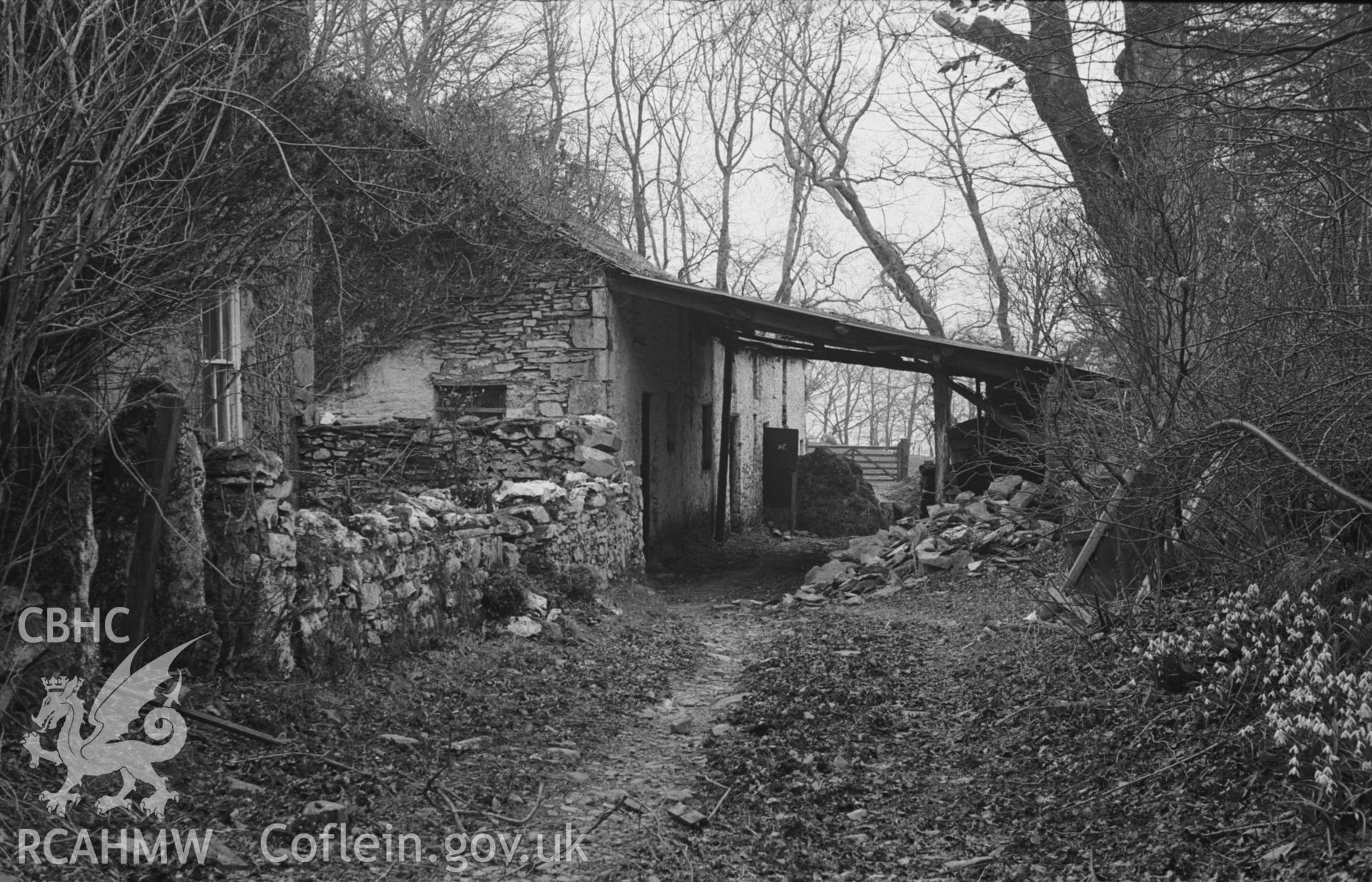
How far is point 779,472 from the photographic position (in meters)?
21.9

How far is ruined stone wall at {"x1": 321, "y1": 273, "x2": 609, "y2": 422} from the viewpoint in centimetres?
1316

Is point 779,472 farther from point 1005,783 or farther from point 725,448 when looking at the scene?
point 1005,783

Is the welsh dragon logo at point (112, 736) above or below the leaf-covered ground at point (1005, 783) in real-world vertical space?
above

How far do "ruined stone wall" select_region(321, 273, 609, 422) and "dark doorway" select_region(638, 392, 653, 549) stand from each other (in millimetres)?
1708

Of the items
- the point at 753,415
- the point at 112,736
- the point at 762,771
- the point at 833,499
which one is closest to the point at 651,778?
the point at 762,771

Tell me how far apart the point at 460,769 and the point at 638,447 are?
9785 mm

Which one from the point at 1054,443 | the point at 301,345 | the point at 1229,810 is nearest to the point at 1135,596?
the point at 1054,443

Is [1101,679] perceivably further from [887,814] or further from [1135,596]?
[887,814]

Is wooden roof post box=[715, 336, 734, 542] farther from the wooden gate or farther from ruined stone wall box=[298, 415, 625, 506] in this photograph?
the wooden gate

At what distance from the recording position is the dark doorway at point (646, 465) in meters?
14.7

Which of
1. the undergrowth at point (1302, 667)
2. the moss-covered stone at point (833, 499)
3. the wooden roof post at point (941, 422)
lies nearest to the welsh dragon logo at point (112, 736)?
the undergrowth at point (1302, 667)

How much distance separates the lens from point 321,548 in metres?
5.75

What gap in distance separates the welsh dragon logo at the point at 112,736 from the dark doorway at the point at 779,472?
16840mm

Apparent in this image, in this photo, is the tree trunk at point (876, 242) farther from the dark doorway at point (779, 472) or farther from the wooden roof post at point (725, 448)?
the wooden roof post at point (725, 448)
